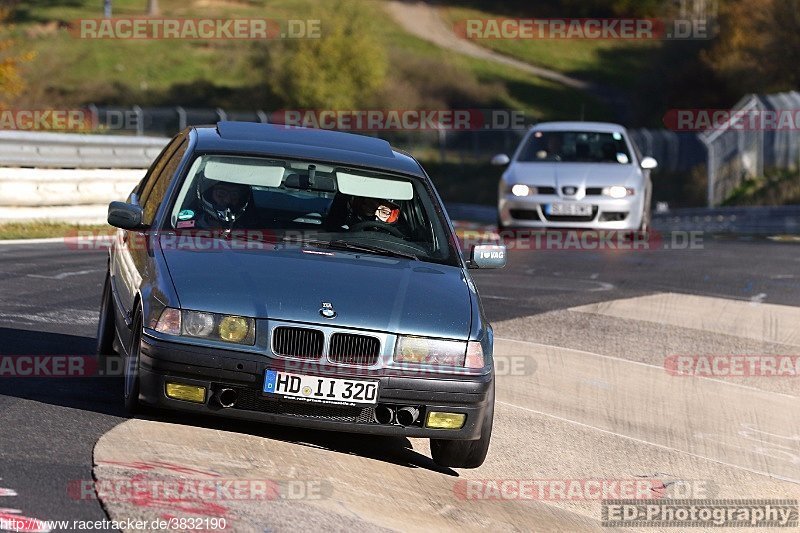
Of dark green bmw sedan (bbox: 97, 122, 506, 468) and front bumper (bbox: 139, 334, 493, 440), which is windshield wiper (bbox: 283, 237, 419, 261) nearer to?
dark green bmw sedan (bbox: 97, 122, 506, 468)

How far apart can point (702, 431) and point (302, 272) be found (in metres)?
3.36

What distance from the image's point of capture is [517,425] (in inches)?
336

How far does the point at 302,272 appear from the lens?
7020 mm

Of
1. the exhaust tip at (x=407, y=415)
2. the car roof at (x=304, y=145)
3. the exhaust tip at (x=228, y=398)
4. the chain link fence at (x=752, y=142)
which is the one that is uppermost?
the car roof at (x=304, y=145)

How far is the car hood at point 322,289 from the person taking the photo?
21.8 ft

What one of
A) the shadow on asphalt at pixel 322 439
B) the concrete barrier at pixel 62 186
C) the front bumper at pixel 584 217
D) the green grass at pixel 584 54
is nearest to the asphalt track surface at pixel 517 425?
the shadow on asphalt at pixel 322 439

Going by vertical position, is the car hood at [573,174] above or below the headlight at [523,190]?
above

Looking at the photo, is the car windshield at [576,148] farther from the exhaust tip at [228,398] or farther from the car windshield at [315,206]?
the exhaust tip at [228,398]

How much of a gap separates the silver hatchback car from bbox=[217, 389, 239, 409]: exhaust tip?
12.6 meters

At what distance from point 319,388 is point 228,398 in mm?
424

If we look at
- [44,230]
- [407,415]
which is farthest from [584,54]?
[407,415]

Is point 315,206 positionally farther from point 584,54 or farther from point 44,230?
point 584,54

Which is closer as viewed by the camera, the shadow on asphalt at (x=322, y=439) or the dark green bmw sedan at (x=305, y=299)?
the dark green bmw sedan at (x=305, y=299)

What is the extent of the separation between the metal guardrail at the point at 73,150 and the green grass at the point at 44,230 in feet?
2.49
